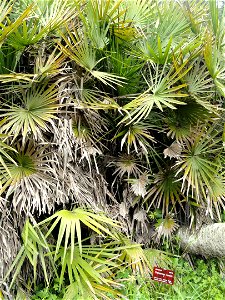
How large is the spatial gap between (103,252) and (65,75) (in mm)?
1499

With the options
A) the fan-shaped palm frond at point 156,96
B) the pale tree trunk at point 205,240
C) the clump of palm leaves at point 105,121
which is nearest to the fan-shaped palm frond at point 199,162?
the clump of palm leaves at point 105,121

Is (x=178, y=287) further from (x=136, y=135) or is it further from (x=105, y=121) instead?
(x=105, y=121)

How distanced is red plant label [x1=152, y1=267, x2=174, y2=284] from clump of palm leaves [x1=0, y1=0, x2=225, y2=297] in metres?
0.41

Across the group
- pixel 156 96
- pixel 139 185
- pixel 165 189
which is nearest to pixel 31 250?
pixel 139 185

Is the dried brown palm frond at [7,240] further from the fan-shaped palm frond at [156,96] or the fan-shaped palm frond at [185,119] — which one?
the fan-shaped palm frond at [185,119]

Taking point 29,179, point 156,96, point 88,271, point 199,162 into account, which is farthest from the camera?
point 199,162

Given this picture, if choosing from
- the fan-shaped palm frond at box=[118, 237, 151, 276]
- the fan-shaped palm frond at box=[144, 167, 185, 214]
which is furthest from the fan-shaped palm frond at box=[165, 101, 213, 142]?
the fan-shaped palm frond at box=[118, 237, 151, 276]

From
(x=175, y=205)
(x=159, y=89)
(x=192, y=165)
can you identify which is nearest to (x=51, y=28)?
(x=159, y=89)

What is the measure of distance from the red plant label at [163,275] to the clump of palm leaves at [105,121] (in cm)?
41

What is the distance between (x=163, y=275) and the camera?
10.8 feet

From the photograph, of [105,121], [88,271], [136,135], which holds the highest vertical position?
[105,121]

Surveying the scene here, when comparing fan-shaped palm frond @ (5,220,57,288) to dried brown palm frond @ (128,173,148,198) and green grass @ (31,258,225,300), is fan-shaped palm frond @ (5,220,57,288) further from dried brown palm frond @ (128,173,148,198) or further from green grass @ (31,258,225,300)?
dried brown palm frond @ (128,173,148,198)

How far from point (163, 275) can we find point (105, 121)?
1.40m

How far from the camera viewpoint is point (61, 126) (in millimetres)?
3471
